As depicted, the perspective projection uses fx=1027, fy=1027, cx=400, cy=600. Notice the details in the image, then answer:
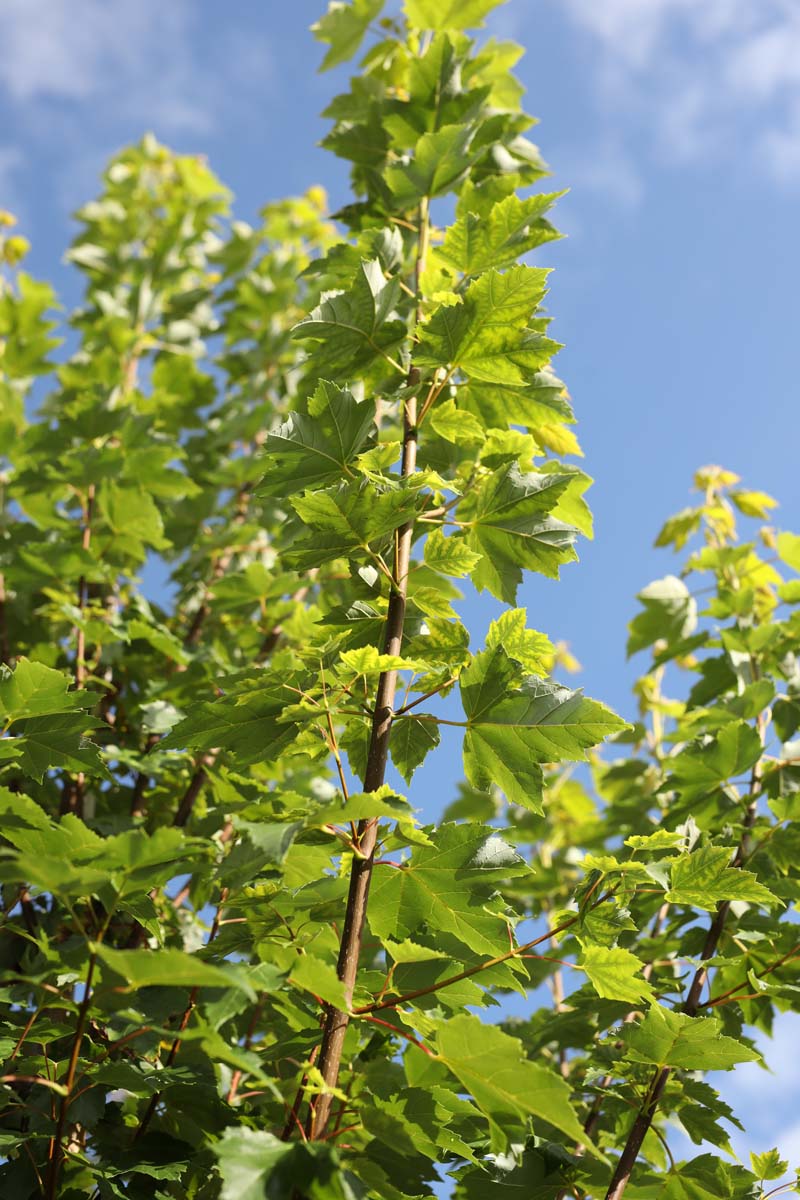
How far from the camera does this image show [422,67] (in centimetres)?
208

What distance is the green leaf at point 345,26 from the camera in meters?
2.44

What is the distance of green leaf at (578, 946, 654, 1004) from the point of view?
1.31 metres

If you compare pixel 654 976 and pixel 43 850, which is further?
pixel 654 976

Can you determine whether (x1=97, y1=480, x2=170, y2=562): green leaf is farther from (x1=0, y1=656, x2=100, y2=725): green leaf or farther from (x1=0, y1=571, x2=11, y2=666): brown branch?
(x1=0, y1=656, x2=100, y2=725): green leaf

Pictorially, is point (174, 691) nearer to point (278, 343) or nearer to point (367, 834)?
point (367, 834)

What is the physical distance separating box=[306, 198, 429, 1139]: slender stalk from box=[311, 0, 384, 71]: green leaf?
3.52ft

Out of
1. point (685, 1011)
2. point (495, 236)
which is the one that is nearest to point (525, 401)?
point (495, 236)

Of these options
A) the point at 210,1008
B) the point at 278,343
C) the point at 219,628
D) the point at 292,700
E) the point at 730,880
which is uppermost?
the point at 278,343

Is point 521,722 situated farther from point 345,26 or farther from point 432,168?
point 345,26

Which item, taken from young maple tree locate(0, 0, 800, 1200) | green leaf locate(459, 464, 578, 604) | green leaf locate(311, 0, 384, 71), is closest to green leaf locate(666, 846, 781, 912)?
young maple tree locate(0, 0, 800, 1200)

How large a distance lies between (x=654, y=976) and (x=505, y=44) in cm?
214

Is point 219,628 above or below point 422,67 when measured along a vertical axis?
below

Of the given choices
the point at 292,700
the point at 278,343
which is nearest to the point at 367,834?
the point at 292,700

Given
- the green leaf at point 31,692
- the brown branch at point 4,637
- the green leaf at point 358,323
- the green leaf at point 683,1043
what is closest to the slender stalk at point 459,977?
the green leaf at point 683,1043
